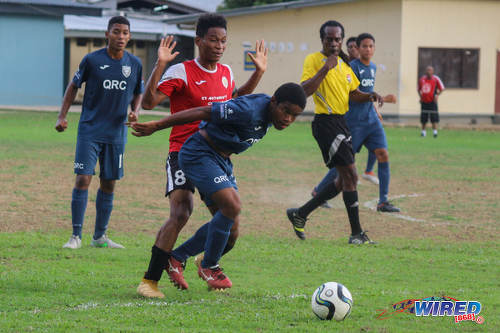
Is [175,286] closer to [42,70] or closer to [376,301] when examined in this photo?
[376,301]

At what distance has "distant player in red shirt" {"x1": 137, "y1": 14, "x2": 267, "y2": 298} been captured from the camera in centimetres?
596

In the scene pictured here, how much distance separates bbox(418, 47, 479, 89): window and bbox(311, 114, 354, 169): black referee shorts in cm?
2266

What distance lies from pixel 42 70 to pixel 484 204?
1122 inches

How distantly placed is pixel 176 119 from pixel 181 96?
0.73 metres

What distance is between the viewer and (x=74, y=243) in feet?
25.6

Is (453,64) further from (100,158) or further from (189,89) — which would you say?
(189,89)

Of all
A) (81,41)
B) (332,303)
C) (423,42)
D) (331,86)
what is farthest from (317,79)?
(81,41)

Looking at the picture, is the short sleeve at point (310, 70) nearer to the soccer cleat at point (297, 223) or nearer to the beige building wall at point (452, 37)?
the soccer cleat at point (297, 223)

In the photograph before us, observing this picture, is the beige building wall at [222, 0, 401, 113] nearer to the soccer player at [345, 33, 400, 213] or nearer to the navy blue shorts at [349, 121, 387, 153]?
the soccer player at [345, 33, 400, 213]

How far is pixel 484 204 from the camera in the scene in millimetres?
11555

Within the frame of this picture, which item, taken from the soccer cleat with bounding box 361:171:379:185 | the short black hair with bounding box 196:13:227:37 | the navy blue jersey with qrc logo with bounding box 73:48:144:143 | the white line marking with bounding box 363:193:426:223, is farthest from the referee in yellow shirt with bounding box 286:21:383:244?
the soccer cleat with bounding box 361:171:379:185

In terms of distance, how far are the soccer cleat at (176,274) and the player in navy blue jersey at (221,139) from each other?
174 millimetres

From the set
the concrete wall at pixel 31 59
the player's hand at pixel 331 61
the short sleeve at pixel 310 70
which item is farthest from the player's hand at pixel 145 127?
the concrete wall at pixel 31 59

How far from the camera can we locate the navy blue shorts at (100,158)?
7758mm
